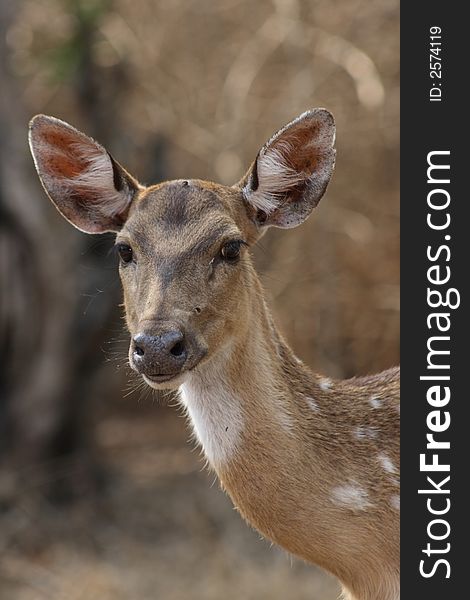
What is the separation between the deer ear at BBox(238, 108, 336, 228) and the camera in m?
4.85

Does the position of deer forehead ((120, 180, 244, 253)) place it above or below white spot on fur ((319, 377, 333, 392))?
above

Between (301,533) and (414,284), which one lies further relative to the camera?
(414,284)

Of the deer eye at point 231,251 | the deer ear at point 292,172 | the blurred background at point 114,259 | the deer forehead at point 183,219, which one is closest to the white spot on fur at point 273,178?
the deer ear at point 292,172

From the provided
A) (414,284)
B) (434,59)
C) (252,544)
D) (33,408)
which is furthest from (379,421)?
(33,408)

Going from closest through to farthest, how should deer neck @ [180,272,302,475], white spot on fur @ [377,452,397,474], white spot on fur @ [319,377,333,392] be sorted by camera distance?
deer neck @ [180,272,302,475] → white spot on fur @ [377,452,397,474] → white spot on fur @ [319,377,333,392]

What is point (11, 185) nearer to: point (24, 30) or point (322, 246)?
point (24, 30)

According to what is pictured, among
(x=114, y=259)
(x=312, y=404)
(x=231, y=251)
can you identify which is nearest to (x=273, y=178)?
(x=231, y=251)

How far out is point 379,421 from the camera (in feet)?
16.3

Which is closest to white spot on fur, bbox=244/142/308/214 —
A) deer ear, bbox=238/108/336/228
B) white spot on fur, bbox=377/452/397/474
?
deer ear, bbox=238/108/336/228

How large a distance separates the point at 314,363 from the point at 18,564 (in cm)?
314

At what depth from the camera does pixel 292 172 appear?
5.00 meters

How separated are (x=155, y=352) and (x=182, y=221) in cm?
70

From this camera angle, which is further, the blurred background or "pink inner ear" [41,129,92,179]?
the blurred background

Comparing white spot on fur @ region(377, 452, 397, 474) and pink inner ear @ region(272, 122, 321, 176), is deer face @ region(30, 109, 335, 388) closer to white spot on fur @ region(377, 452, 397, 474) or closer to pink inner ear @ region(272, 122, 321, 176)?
pink inner ear @ region(272, 122, 321, 176)
